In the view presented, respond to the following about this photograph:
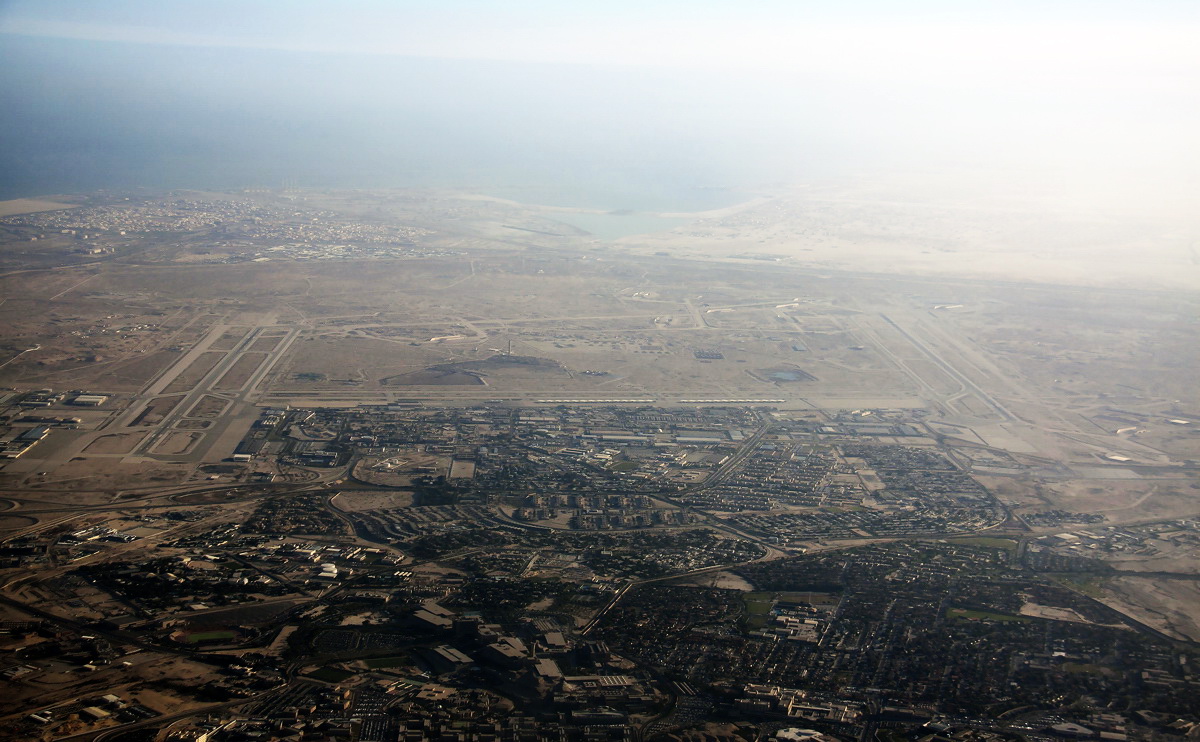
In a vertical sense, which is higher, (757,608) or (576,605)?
(757,608)

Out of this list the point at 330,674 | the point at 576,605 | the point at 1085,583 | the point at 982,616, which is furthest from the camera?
the point at 1085,583

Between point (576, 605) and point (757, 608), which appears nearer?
point (576, 605)

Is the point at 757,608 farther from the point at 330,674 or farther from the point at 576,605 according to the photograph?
the point at 330,674

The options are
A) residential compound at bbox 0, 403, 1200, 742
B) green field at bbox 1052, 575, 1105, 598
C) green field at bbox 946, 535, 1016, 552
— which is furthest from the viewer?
green field at bbox 946, 535, 1016, 552

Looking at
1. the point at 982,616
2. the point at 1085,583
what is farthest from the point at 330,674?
the point at 1085,583

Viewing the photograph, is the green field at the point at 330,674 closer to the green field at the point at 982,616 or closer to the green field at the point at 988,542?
the green field at the point at 982,616

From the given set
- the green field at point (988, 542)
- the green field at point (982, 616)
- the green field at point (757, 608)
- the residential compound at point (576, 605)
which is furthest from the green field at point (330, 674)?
the green field at point (988, 542)

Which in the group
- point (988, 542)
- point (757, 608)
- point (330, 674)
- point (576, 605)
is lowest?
point (330, 674)

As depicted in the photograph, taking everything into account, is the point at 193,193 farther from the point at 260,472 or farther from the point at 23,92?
the point at 260,472

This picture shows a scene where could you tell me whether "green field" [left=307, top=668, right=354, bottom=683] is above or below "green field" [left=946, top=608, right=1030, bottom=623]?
below

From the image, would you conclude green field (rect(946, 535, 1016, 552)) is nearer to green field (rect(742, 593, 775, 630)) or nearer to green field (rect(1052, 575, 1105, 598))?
green field (rect(1052, 575, 1105, 598))

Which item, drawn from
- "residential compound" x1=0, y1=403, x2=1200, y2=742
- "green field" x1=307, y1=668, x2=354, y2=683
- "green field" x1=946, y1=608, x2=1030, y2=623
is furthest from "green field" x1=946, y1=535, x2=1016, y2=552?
"green field" x1=307, y1=668, x2=354, y2=683

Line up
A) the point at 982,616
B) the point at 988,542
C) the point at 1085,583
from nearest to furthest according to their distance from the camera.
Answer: the point at 982,616 < the point at 1085,583 < the point at 988,542

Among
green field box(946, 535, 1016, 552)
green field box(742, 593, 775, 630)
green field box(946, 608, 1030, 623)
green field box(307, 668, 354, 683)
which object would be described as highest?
green field box(946, 535, 1016, 552)
